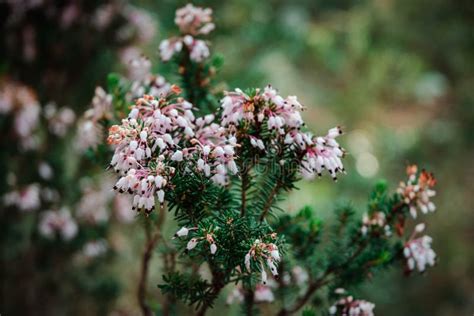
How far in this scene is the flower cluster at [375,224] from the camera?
5.94 ft

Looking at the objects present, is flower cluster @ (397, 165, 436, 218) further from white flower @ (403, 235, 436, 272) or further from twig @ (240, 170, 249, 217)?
twig @ (240, 170, 249, 217)

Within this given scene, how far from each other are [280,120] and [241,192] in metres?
0.34

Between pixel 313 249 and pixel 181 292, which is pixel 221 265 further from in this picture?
pixel 313 249

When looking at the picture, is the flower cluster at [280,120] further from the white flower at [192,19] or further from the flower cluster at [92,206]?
the flower cluster at [92,206]

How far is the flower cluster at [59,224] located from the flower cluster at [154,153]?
1.82 m

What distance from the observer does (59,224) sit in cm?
312

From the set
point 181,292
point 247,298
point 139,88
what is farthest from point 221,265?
point 139,88

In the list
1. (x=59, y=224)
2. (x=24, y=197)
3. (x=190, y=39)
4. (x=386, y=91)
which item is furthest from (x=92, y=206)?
(x=386, y=91)

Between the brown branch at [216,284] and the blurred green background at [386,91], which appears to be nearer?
the brown branch at [216,284]

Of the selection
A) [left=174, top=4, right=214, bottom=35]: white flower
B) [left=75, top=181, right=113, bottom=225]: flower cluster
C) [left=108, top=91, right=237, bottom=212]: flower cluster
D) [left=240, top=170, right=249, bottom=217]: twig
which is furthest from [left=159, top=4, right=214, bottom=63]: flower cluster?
[left=75, top=181, right=113, bottom=225]: flower cluster

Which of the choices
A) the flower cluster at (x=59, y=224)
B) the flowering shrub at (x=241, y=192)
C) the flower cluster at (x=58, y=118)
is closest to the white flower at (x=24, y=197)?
the flower cluster at (x=59, y=224)

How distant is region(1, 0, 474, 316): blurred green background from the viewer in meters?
5.73

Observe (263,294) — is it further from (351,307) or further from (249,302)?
(351,307)

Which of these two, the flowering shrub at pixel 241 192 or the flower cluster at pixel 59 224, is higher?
the flower cluster at pixel 59 224
